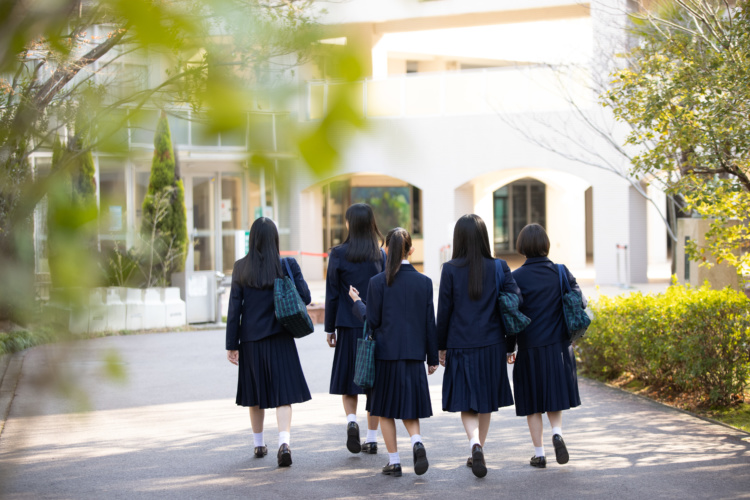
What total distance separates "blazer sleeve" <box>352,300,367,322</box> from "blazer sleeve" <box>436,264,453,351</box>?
0.51m

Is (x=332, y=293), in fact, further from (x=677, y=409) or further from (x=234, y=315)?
(x=677, y=409)

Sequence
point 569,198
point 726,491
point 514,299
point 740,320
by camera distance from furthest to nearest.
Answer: point 569,198 < point 740,320 < point 514,299 < point 726,491

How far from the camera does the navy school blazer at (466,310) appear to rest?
509 cm

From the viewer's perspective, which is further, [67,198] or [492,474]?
[492,474]

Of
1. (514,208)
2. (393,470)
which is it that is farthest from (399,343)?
(514,208)

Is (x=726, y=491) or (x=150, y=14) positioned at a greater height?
(x=150, y=14)

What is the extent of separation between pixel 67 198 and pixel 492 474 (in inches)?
168

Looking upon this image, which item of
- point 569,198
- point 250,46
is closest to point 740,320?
point 250,46

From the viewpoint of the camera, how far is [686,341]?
22.0ft

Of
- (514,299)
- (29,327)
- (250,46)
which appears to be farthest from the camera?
(514,299)

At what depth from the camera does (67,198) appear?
138cm

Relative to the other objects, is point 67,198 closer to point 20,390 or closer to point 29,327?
point 29,327

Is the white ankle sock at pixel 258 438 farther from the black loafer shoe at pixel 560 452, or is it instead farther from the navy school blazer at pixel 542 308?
the black loafer shoe at pixel 560 452

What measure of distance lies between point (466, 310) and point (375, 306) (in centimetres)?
58
